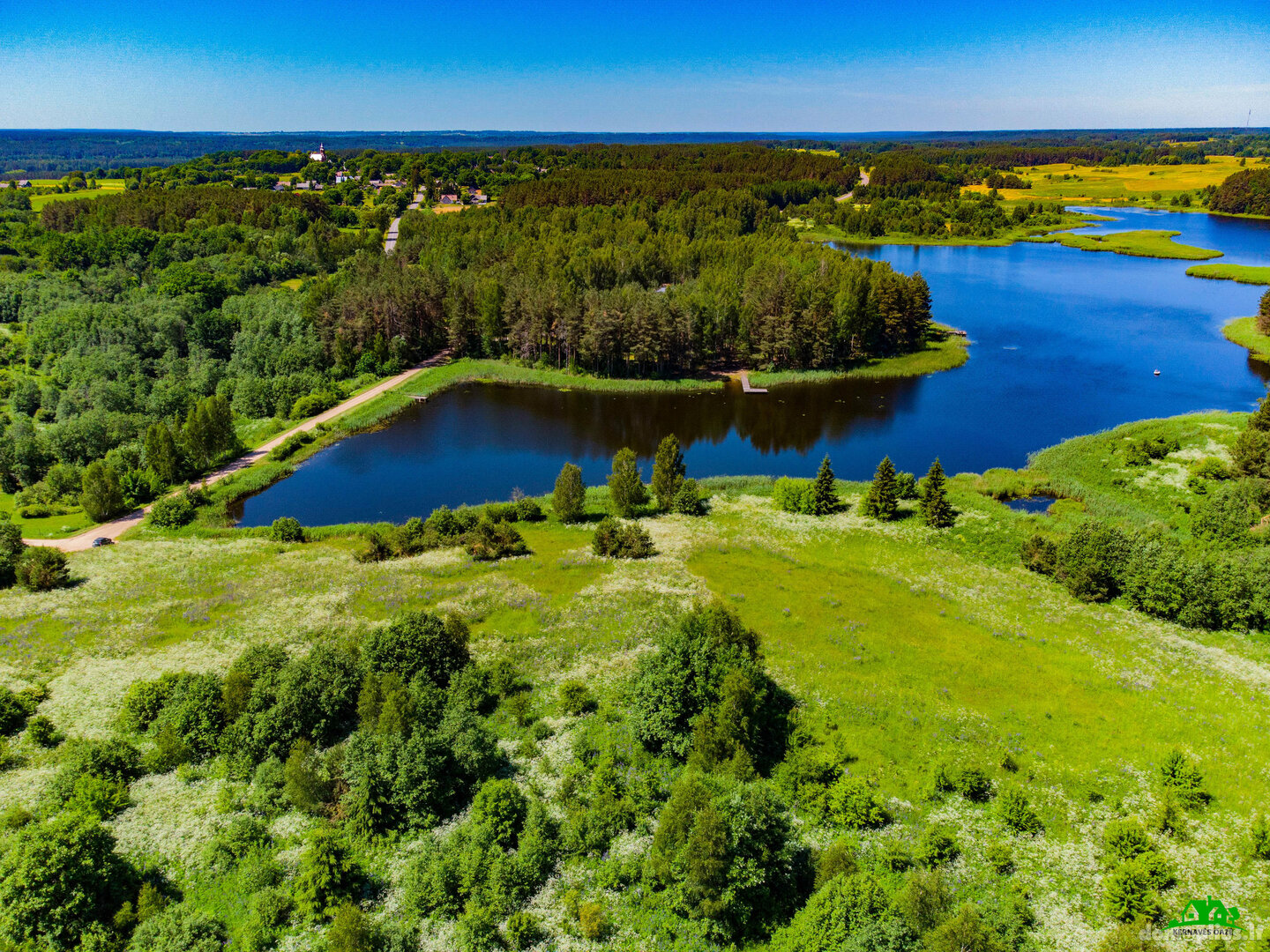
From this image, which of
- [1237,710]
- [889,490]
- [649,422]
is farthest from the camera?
[649,422]

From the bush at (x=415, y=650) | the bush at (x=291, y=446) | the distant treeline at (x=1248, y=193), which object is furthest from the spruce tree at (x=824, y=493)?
the distant treeline at (x=1248, y=193)

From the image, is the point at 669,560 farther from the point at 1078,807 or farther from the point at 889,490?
the point at 1078,807

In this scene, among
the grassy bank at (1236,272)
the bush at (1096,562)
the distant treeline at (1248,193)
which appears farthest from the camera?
the distant treeline at (1248,193)

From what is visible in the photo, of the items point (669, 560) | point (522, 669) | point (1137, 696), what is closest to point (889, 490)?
point (669, 560)

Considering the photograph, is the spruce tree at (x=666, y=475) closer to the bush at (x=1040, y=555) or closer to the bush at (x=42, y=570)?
the bush at (x=1040, y=555)

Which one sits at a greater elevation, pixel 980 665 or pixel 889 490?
pixel 889 490

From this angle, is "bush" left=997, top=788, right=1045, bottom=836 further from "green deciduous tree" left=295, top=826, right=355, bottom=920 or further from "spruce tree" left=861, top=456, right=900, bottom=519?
"spruce tree" left=861, top=456, right=900, bottom=519
